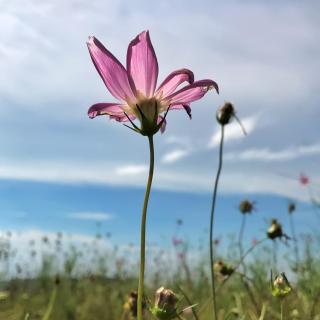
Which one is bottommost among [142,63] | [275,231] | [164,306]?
[164,306]

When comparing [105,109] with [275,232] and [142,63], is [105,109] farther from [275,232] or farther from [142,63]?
[275,232]

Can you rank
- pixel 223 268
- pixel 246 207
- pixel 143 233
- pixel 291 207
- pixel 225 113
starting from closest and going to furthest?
pixel 143 233
pixel 225 113
pixel 223 268
pixel 246 207
pixel 291 207

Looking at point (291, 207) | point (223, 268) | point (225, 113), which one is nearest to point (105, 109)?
point (225, 113)

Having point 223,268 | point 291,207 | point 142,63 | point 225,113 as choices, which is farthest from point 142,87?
point 291,207

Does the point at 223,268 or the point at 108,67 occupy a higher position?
the point at 108,67

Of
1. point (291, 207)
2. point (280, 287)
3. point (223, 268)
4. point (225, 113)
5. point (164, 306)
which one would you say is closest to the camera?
point (164, 306)

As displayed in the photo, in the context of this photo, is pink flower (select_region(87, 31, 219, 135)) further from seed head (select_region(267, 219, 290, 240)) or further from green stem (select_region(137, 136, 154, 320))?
seed head (select_region(267, 219, 290, 240))

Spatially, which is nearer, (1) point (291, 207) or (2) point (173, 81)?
(2) point (173, 81)

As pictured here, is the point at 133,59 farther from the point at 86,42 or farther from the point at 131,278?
the point at 131,278
